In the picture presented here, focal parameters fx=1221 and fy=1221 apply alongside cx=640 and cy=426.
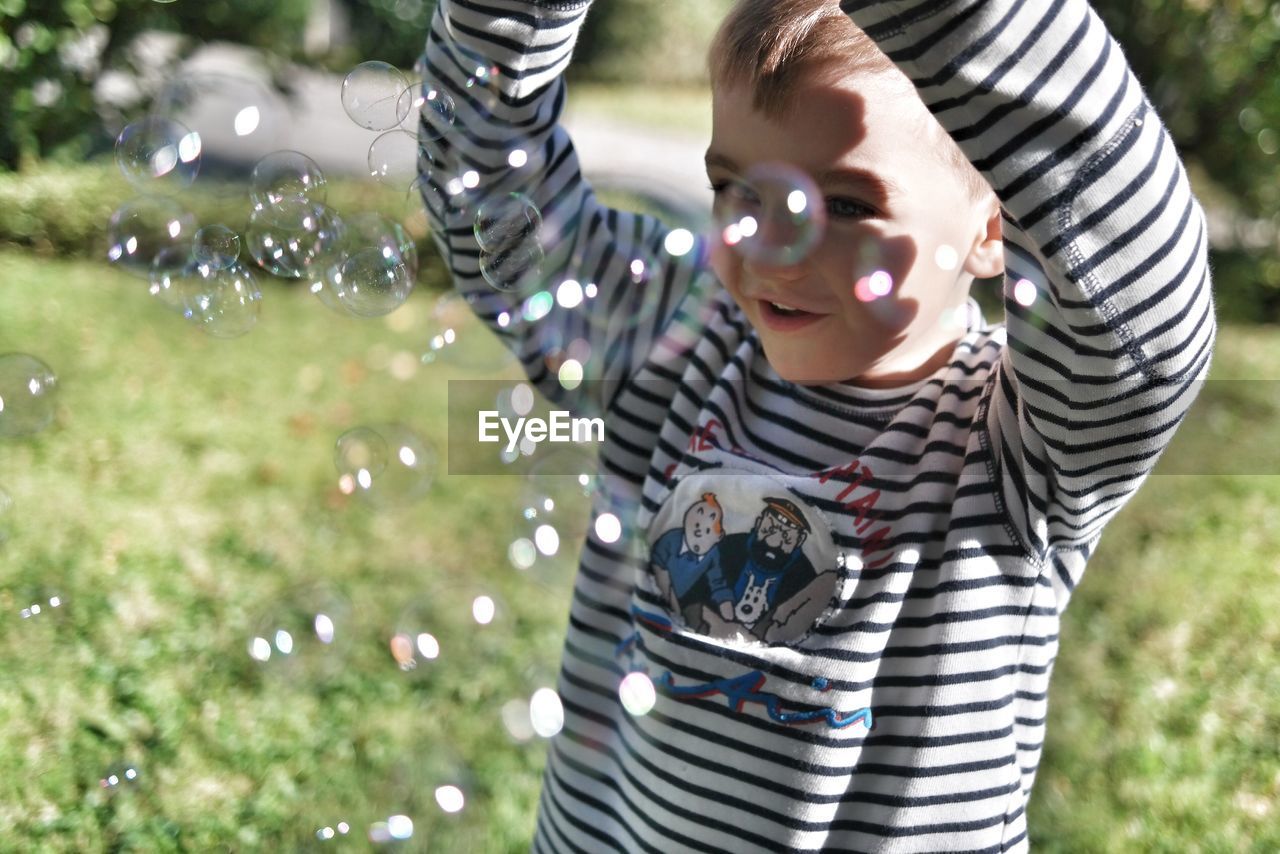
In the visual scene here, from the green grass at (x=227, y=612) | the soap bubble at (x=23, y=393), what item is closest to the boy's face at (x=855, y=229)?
the green grass at (x=227, y=612)

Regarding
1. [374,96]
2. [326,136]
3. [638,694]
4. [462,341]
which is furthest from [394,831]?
[326,136]

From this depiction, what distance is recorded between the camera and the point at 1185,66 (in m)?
5.71

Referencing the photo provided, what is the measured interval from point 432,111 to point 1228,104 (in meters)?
5.42

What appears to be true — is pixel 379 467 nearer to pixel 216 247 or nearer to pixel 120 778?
pixel 216 247

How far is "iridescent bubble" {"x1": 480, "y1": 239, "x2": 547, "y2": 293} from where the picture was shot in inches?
65.2

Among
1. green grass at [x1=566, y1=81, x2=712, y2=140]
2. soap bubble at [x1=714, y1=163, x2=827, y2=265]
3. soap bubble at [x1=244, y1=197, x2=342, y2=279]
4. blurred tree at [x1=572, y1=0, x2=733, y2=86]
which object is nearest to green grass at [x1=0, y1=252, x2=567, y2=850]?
soap bubble at [x1=244, y1=197, x2=342, y2=279]

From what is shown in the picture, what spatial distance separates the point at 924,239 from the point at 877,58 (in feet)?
0.69

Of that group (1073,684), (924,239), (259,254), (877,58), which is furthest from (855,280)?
(1073,684)

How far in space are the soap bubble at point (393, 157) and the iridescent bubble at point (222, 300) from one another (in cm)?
36

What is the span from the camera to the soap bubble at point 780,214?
1361mm

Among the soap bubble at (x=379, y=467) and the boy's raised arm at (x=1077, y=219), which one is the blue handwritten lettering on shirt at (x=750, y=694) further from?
the soap bubble at (x=379, y=467)

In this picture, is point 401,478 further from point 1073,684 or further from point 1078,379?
point 1073,684

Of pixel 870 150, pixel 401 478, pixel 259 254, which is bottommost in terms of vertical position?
pixel 401 478

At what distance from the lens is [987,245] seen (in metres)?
1.47
